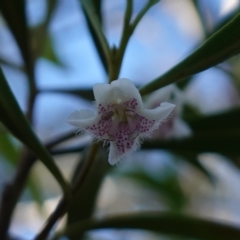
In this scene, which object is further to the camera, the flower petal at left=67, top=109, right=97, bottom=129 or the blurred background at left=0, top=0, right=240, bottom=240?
the blurred background at left=0, top=0, right=240, bottom=240

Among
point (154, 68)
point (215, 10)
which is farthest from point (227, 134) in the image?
point (154, 68)

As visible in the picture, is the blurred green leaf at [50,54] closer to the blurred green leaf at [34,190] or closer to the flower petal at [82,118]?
the blurred green leaf at [34,190]

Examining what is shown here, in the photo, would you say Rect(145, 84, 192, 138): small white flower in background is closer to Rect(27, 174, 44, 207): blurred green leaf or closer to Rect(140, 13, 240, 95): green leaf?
Rect(140, 13, 240, 95): green leaf

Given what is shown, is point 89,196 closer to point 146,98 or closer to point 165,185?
point 146,98

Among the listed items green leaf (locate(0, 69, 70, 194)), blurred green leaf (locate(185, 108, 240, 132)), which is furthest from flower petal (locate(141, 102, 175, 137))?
blurred green leaf (locate(185, 108, 240, 132))

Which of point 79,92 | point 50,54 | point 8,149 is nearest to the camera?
point 79,92

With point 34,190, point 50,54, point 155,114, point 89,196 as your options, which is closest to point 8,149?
point 34,190
